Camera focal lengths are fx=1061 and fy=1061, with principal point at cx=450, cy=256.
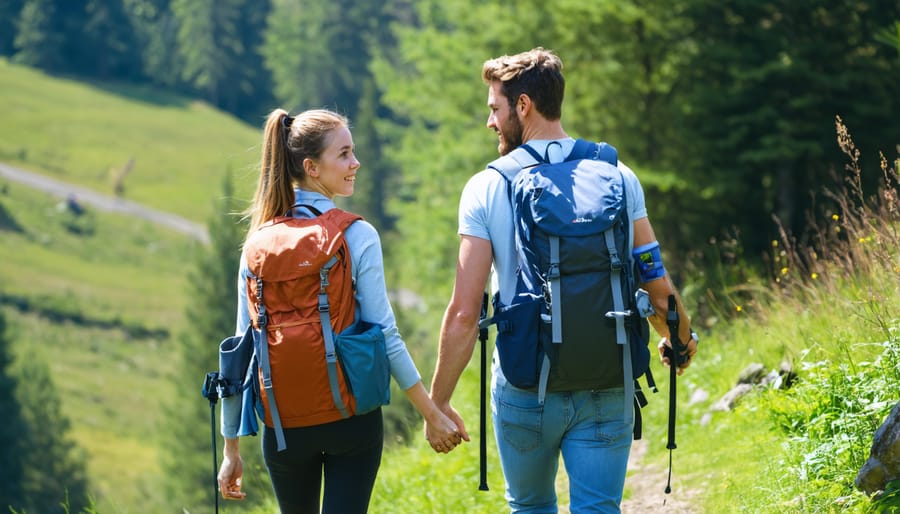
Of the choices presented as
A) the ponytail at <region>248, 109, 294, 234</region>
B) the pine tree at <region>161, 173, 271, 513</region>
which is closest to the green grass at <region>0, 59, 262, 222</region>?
the pine tree at <region>161, 173, 271, 513</region>

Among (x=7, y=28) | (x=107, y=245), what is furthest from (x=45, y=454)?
(x=7, y=28)

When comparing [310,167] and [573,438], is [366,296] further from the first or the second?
[573,438]

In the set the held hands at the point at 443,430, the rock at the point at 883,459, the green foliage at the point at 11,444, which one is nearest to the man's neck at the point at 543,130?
the held hands at the point at 443,430

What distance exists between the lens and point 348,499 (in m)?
3.42

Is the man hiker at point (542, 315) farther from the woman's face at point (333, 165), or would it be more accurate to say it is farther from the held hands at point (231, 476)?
the held hands at point (231, 476)

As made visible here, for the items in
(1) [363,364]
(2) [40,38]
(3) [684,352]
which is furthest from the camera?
(2) [40,38]

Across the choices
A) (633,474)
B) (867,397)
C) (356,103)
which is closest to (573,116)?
(633,474)

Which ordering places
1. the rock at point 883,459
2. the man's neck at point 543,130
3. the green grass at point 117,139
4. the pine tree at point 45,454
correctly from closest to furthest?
the man's neck at point 543,130, the rock at point 883,459, the pine tree at point 45,454, the green grass at point 117,139

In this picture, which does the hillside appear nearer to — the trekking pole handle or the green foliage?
the green foliage

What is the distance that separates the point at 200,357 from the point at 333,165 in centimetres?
3332

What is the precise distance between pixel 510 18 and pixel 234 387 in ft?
55.9

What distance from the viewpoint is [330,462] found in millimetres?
3453

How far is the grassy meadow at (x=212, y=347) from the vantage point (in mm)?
4957

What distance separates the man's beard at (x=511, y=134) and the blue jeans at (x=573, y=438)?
0.78 m
